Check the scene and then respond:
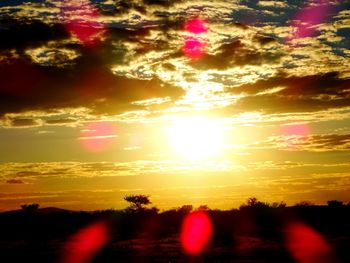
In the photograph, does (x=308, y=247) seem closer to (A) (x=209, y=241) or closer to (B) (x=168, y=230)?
(A) (x=209, y=241)

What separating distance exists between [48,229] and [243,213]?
27.5m

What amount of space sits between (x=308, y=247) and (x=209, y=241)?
9382mm

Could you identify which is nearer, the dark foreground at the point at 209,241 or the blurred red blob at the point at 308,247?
the blurred red blob at the point at 308,247

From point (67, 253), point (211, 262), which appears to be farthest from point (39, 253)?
point (211, 262)

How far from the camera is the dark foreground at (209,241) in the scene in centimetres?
3338

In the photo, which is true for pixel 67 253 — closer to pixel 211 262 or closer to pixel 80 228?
pixel 211 262

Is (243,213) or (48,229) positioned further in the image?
(243,213)

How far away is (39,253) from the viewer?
38000 millimetres

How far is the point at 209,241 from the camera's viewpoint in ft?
144

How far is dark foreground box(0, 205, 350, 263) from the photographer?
109ft

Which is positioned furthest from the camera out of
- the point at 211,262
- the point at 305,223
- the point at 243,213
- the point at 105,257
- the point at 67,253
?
the point at 243,213

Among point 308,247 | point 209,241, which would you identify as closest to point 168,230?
point 209,241

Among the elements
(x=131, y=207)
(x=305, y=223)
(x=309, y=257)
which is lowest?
(x=309, y=257)

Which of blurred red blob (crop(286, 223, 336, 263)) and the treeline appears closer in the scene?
blurred red blob (crop(286, 223, 336, 263))
